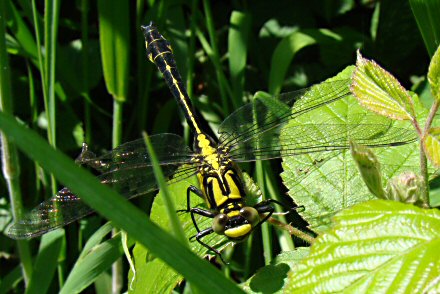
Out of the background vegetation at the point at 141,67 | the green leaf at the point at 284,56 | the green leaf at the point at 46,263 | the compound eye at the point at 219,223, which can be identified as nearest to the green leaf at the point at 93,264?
the background vegetation at the point at 141,67

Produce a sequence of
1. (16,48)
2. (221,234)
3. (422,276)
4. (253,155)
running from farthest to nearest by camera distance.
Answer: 1. (16,48)
2. (253,155)
3. (221,234)
4. (422,276)

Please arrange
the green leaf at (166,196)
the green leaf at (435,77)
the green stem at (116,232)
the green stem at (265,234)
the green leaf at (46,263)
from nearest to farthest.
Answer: the green leaf at (166,196) < the green leaf at (435,77) < the green stem at (265,234) < the green leaf at (46,263) < the green stem at (116,232)

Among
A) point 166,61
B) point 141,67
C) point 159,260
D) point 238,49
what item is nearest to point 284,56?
point 238,49

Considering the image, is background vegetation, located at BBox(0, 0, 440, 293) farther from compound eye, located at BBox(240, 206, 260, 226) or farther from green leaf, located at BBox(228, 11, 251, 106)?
compound eye, located at BBox(240, 206, 260, 226)

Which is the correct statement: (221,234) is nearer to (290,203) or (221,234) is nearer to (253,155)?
(253,155)

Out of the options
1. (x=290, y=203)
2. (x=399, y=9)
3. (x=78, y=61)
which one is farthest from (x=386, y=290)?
(x=78, y=61)

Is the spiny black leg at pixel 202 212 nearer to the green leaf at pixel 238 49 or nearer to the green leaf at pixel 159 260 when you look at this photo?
the green leaf at pixel 159 260

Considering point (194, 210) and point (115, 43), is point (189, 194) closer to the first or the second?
point (194, 210)
